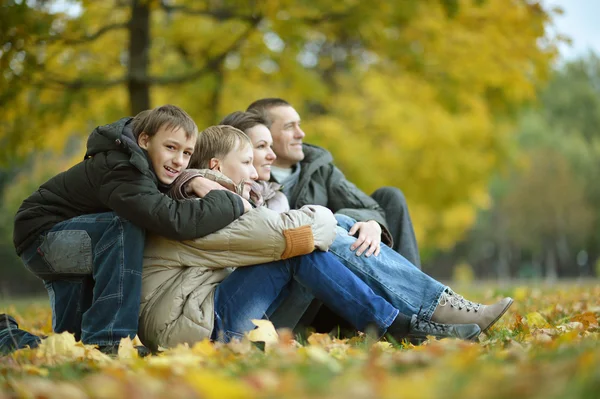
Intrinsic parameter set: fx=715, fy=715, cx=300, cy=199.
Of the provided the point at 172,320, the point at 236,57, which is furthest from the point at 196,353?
the point at 236,57

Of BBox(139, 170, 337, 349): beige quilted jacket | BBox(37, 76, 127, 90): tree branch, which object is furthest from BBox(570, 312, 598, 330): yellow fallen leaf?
BBox(37, 76, 127, 90): tree branch

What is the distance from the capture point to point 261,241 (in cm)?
325

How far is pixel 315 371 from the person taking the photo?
1950 millimetres

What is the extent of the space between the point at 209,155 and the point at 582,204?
32.1 m

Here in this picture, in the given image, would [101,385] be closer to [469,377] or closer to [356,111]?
[469,377]

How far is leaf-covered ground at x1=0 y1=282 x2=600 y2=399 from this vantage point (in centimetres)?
158

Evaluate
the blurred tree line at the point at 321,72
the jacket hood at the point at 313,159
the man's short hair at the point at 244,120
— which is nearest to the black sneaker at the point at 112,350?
the man's short hair at the point at 244,120

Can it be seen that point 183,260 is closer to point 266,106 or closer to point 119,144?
point 119,144

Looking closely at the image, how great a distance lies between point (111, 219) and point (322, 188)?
1.65m

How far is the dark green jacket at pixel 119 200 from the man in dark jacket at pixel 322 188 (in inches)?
43.2

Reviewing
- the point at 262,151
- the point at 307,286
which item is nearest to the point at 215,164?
the point at 262,151

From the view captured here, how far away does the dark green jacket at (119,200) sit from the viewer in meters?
3.14

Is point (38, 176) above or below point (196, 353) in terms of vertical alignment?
below

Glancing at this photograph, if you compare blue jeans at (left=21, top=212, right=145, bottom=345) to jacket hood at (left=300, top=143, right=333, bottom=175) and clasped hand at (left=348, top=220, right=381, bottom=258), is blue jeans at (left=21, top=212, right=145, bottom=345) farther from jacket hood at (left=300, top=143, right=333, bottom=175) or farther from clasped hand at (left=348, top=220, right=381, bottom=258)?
jacket hood at (left=300, top=143, right=333, bottom=175)
